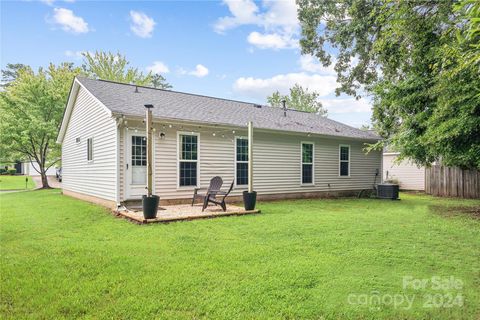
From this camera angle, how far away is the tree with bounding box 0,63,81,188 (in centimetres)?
1628

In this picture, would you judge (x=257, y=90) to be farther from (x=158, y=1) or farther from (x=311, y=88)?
(x=158, y=1)

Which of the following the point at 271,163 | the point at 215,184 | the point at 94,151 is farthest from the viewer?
the point at 271,163

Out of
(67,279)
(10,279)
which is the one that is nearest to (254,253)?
(67,279)

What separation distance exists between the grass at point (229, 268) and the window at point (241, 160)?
13.9 feet

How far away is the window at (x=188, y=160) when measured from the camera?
9.27 meters

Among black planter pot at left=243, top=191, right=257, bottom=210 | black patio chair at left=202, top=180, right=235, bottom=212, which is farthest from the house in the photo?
black planter pot at left=243, top=191, right=257, bottom=210

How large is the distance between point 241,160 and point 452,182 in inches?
415

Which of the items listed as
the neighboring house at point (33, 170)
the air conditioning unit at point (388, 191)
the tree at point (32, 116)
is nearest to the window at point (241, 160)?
the air conditioning unit at point (388, 191)

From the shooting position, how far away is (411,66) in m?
7.32

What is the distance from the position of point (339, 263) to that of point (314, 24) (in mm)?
11042

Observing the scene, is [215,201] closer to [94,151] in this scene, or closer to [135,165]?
[135,165]

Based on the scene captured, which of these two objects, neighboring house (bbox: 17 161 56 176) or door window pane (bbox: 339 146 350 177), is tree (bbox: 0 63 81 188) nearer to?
neighboring house (bbox: 17 161 56 176)

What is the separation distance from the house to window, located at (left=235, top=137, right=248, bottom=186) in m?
0.04

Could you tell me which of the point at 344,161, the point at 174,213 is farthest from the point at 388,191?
the point at 174,213
